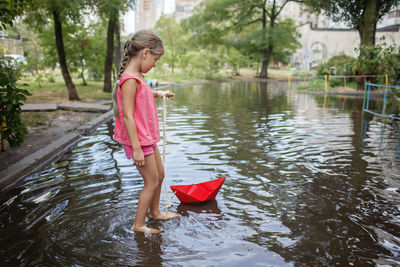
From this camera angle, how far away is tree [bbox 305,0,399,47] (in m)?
19.2

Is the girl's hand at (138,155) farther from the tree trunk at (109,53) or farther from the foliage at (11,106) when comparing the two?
the tree trunk at (109,53)

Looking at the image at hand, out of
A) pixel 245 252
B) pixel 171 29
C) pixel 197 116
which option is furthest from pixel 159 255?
pixel 171 29

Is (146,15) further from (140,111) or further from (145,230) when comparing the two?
(145,230)

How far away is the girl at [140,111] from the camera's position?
9.73ft

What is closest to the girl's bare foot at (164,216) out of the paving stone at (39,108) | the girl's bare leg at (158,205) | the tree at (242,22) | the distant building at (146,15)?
the girl's bare leg at (158,205)

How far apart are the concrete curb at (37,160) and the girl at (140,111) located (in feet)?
7.35

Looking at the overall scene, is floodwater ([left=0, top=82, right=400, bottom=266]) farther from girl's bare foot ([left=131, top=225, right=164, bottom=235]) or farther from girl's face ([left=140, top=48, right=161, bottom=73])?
girl's face ([left=140, top=48, right=161, bottom=73])

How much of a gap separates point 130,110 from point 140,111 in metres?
0.11

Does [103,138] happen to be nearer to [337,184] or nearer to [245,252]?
[337,184]

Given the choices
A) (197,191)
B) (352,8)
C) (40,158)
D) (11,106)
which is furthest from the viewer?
(352,8)

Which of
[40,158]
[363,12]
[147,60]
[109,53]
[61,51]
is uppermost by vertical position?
[363,12]

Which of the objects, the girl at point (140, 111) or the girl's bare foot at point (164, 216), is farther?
the girl's bare foot at point (164, 216)

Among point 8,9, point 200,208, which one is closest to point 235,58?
point 8,9

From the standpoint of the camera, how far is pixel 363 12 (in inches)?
799
